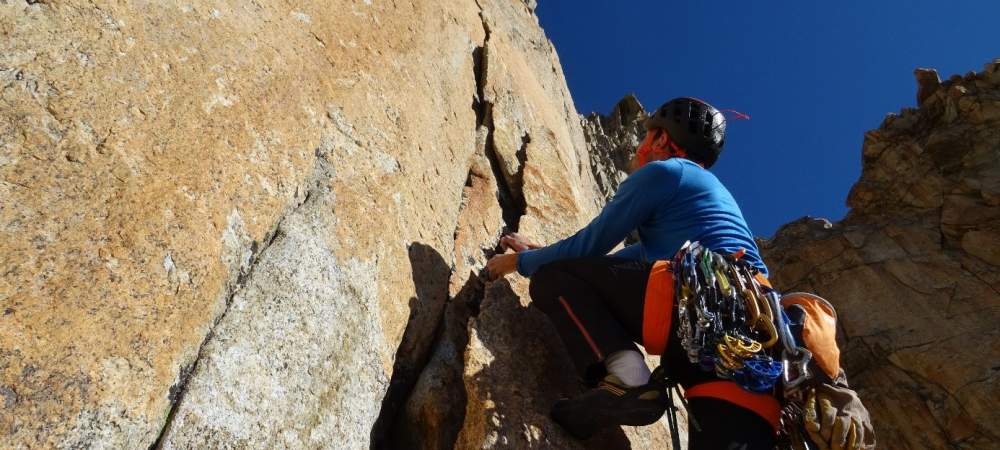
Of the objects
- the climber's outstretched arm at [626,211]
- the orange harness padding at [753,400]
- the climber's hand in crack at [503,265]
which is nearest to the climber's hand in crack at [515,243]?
the climber's hand in crack at [503,265]

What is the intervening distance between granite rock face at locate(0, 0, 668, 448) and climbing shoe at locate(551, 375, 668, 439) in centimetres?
16

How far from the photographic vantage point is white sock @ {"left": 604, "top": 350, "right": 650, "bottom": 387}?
3221 millimetres

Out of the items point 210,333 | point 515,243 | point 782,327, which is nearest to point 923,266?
point 515,243

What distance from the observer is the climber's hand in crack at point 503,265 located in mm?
4203

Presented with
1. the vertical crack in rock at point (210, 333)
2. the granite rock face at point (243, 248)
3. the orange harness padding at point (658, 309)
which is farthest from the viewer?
the orange harness padding at point (658, 309)

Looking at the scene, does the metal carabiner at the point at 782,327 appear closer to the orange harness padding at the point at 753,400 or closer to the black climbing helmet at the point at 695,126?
the orange harness padding at the point at 753,400

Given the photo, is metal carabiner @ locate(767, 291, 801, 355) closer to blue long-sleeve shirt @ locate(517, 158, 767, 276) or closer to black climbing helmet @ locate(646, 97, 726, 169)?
blue long-sleeve shirt @ locate(517, 158, 767, 276)

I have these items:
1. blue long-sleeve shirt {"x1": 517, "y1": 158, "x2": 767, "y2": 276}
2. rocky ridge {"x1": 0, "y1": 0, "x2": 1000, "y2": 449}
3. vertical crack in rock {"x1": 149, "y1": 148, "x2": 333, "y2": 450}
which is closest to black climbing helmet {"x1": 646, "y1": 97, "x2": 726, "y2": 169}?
blue long-sleeve shirt {"x1": 517, "y1": 158, "x2": 767, "y2": 276}

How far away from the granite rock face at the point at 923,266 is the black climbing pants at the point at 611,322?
11.9 m

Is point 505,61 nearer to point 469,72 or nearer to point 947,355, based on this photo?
point 469,72

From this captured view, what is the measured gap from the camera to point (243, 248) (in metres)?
2.86

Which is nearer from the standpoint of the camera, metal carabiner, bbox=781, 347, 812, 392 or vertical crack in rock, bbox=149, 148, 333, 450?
vertical crack in rock, bbox=149, 148, 333, 450

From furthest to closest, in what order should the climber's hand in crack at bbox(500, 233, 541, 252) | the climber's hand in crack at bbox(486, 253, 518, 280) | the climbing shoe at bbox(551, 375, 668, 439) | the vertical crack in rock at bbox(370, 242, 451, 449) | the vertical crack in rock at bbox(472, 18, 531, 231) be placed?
the vertical crack in rock at bbox(472, 18, 531, 231)
the climber's hand in crack at bbox(500, 233, 541, 252)
the climber's hand in crack at bbox(486, 253, 518, 280)
the vertical crack in rock at bbox(370, 242, 451, 449)
the climbing shoe at bbox(551, 375, 668, 439)

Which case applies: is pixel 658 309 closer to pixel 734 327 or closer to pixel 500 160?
pixel 734 327
